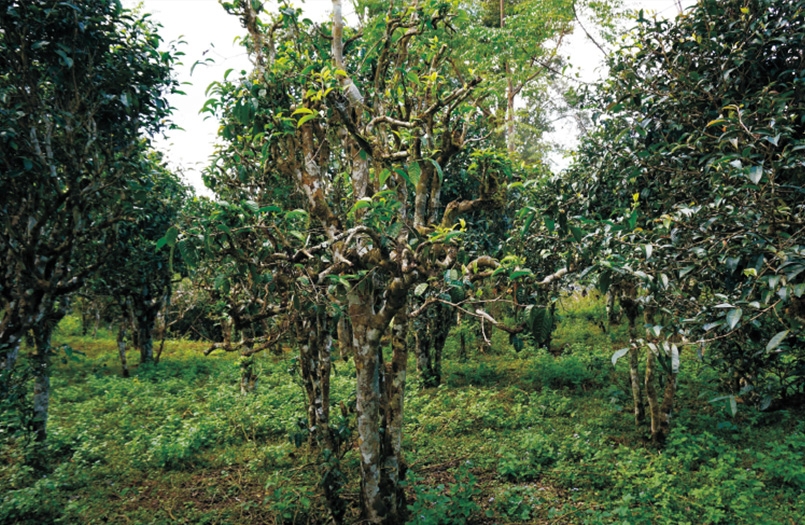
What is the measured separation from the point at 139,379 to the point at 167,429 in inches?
197

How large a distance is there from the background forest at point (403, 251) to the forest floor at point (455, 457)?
4cm

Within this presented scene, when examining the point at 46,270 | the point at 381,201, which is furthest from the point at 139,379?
the point at 381,201

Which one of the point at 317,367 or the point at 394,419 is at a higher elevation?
the point at 317,367

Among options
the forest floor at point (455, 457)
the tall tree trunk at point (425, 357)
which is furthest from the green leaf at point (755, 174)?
the tall tree trunk at point (425, 357)

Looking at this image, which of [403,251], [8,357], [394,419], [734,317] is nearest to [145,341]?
[8,357]

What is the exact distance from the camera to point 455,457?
20.4 feet

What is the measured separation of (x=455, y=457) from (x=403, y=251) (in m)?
3.93

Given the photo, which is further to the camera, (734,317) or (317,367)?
(317,367)

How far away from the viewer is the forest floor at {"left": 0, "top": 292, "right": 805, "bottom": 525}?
4.59 m

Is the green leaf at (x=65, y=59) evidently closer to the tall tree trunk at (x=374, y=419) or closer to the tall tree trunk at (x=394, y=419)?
the tall tree trunk at (x=374, y=419)

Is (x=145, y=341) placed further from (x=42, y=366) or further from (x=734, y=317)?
(x=734, y=317)

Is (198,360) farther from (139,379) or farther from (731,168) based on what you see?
(731,168)

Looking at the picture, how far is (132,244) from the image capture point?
10133 millimetres

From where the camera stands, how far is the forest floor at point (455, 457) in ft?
15.0
